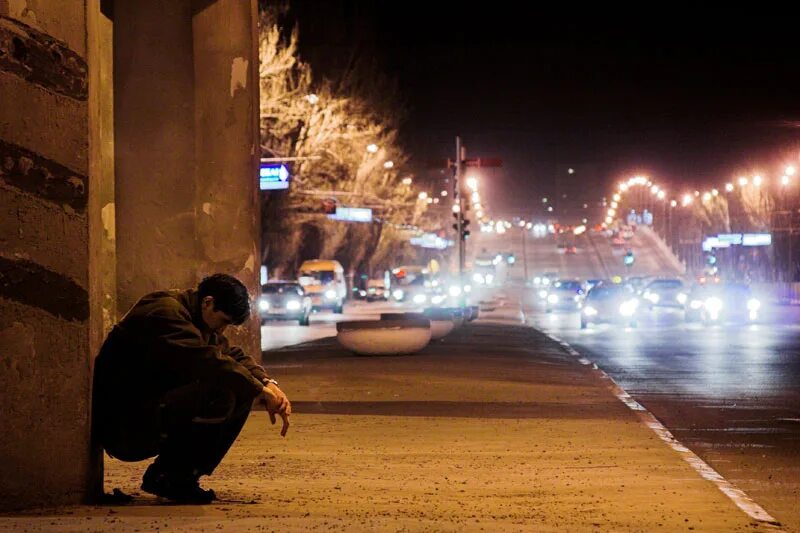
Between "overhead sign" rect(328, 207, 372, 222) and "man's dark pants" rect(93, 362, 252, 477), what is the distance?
58435 millimetres

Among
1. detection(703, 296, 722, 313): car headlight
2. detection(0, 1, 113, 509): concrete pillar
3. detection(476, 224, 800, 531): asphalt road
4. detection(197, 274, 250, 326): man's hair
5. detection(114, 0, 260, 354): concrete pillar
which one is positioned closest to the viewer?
detection(0, 1, 113, 509): concrete pillar

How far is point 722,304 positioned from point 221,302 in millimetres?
42348

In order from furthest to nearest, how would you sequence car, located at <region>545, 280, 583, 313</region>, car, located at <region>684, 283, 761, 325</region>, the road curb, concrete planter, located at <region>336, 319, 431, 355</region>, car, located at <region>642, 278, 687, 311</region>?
car, located at <region>545, 280, 583, 313</region>, car, located at <region>642, 278, 687, 311</region>, car, located at <region>684, 283, 761, 325</region>, concrete planter, located at <region>336, 319, 431, 355</region>, the road curb

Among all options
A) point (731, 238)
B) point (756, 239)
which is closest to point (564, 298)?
point (756, 239)

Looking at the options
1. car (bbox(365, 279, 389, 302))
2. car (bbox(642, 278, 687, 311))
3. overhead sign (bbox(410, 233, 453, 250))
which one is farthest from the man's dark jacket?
overhead sign (bbox(410, 233, 453, 250))

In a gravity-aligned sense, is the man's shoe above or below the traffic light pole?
below

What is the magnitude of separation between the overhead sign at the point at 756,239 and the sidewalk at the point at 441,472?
289ft

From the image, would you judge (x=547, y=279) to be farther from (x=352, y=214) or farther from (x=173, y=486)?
(x=173, y=486)

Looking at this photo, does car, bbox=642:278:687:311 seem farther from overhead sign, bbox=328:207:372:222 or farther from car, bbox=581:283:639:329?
overhead sign, bbox=328:207:372:222

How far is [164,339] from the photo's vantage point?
7395mm

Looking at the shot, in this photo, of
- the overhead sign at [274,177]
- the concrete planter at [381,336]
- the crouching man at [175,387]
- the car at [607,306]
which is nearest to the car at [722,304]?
the car at [607,306]

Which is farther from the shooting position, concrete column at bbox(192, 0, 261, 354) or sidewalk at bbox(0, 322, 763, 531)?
concrete column at bbox(192, 0, 261, 354)

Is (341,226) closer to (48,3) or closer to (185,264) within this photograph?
(185,264)

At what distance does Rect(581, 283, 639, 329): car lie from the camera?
150 feet
